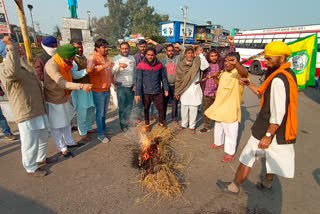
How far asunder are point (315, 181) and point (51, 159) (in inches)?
164

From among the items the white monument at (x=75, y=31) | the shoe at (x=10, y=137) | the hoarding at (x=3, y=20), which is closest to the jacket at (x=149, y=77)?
the shoe at (x=10, y=137)

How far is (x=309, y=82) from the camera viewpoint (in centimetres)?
479

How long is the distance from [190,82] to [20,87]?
2.92 metres

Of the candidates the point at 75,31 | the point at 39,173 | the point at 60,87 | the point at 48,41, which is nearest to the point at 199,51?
the point at 60,87

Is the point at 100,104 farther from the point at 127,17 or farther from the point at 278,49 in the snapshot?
the point at 127,17

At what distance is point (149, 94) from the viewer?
386 centimetres

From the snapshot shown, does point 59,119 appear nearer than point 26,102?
No

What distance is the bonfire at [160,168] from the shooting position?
93.1 inches

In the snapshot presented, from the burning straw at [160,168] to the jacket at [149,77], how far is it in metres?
0.99

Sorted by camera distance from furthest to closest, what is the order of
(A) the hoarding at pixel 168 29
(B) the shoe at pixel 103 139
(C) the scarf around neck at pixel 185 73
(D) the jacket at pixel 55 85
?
(A) the hoarding at pixel 168 29, (C) the scarf around neck at pixel 185 73, (B) the shoe at pixel 103 139, (D) the jacket at pixel 55 85

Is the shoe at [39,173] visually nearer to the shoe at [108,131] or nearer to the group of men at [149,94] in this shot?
the group of men at [149,94]

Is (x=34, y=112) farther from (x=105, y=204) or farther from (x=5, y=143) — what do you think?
(x=5, y=143)

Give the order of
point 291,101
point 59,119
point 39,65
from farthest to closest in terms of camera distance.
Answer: point 39,65 < point 59,119 < point 291,101

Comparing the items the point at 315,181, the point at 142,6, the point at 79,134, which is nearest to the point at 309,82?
the point at 315,181
